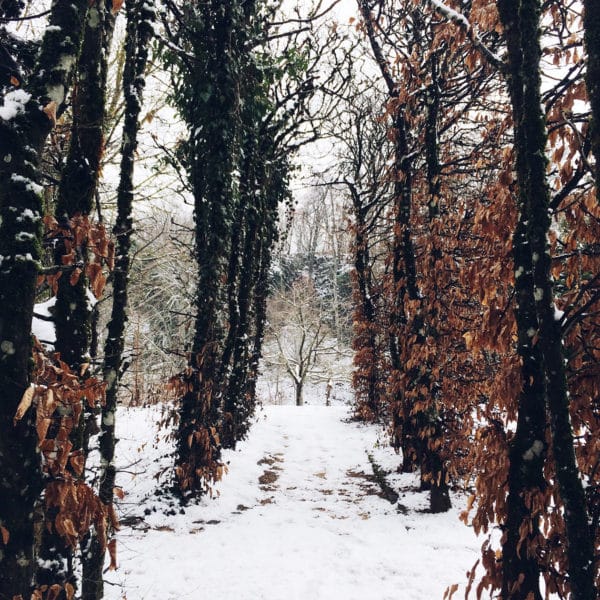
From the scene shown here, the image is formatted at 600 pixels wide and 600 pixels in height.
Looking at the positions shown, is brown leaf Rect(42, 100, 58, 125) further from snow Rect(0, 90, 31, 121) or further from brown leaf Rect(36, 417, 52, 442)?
brown leaf Rect(36, 417, 52, 442)

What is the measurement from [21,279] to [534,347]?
3.13 meters

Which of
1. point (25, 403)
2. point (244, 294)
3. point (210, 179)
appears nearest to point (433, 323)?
point (210, 179)

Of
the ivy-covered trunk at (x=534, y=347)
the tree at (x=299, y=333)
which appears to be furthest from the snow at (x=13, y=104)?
the tree at (x=299, y=333)

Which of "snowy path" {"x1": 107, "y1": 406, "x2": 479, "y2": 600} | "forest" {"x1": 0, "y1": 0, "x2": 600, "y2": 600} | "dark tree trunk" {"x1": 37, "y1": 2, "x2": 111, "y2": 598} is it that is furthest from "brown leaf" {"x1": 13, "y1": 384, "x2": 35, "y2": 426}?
"snowy path" {"x1": 107, "y1": 406, "x2": 479, "y2": 600}

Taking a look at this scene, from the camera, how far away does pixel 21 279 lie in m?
2.14

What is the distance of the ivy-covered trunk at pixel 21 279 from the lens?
198 centimetres

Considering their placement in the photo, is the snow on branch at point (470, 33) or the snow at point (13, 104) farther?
the snow on branch at point (470, 33)

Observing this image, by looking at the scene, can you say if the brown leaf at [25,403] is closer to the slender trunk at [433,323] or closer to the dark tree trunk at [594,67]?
the dark tree trunk at [594,67]

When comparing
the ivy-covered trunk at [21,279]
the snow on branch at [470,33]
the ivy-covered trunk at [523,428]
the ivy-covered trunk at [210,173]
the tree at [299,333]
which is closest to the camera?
the ivy-covered trunk at [21,279]

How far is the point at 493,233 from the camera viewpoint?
342 centimetres

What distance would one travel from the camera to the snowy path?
4598mm

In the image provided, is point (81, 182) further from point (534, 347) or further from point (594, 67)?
point (534, 347)

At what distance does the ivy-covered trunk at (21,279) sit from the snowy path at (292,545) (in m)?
2.83

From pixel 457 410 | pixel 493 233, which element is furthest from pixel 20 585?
pixel 457 410
